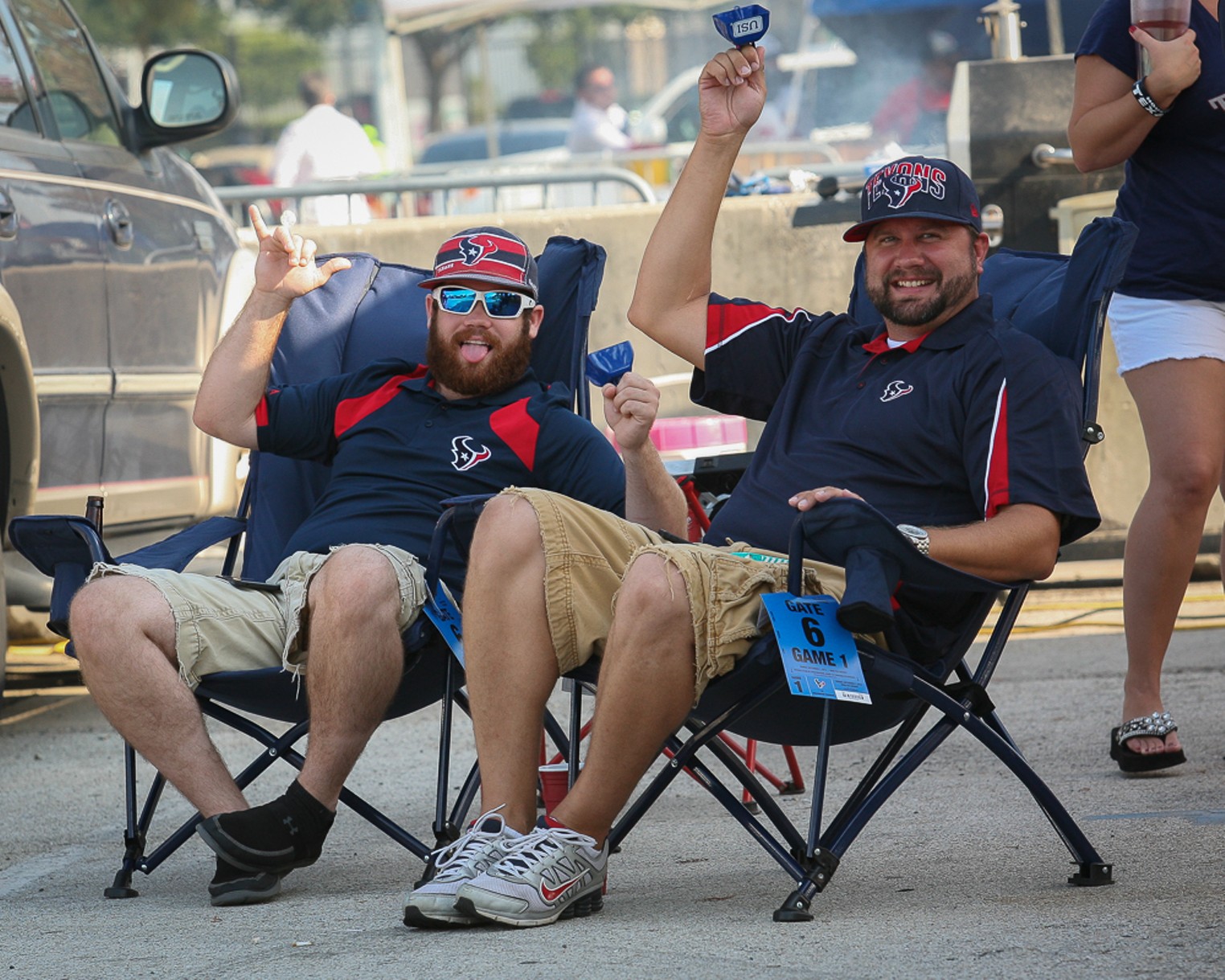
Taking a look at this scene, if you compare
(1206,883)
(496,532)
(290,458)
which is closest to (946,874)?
(1206,883)

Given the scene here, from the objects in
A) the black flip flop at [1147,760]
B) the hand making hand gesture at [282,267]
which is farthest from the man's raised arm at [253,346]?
the black flip flop at [1147,760]

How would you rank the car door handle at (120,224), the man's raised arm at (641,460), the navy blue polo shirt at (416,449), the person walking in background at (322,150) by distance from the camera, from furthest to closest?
1. the person walking in background at (322,150)
2. the car door handle at (120,224)
3. the navy blue polo shirt at (416,449)
4. the man's raised arm at (641,460)

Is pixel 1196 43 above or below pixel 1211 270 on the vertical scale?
above

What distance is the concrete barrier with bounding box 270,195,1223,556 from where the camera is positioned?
25.3 feet

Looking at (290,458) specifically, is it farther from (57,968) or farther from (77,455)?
(57,968)

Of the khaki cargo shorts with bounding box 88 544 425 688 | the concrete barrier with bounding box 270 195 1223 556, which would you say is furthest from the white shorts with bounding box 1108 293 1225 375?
the concrete barrier with bounding box 270 195 1223 556

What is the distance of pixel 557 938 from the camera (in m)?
2.84

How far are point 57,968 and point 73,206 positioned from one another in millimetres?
2737

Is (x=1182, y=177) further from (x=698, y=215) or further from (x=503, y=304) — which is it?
(x=503, y=304)

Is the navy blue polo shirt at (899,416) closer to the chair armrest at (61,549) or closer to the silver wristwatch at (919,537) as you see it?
the silver wristwatch at (919,537)

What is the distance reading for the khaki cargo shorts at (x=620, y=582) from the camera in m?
2.97

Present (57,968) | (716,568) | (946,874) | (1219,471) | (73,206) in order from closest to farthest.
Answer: (57,968) < (716,568) < (946,874) < (1219,471) < (73,206)

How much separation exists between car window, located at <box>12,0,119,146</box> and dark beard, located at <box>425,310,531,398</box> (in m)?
1.92

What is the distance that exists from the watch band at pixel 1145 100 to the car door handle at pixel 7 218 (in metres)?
2.82
